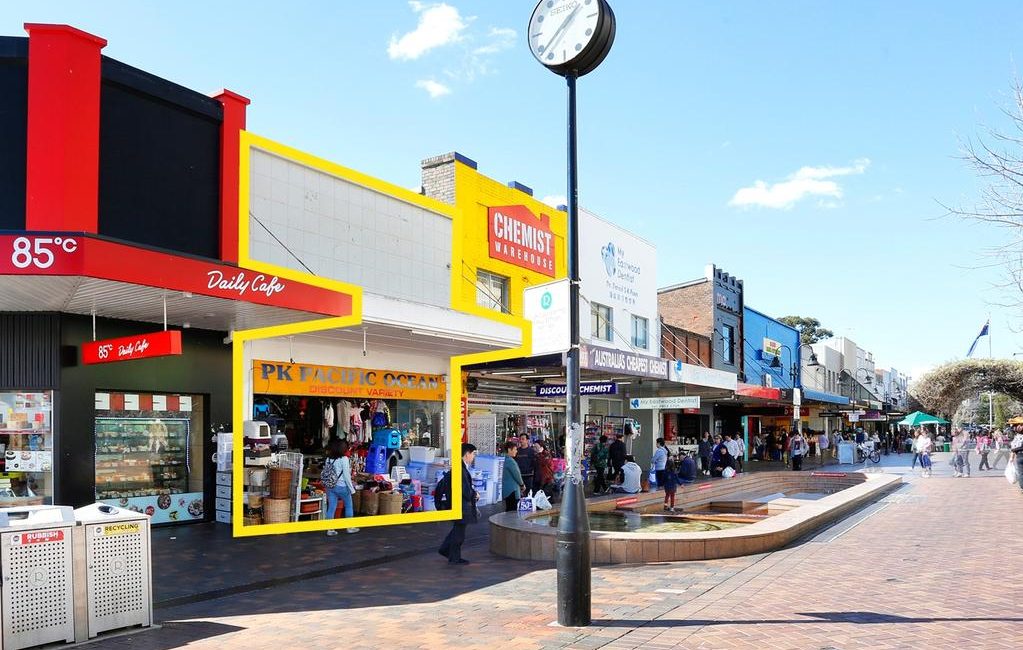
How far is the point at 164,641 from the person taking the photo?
7270 millimetres

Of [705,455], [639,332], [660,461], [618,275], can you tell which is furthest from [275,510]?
[639,332]

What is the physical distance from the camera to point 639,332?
29.5m

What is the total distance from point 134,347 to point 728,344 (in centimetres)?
3158

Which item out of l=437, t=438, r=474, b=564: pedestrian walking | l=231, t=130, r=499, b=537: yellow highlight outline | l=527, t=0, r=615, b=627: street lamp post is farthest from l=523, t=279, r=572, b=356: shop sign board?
l=231, t=130, r=499, b=537: yellow highlight outline

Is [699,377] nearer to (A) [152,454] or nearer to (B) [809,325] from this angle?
(A) [152,454]

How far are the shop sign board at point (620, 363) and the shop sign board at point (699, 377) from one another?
556mm

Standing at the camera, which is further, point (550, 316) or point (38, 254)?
point (38, 254)

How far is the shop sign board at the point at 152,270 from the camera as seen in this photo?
9.20 m

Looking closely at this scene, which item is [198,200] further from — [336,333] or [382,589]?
[382,589]

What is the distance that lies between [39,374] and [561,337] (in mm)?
8175

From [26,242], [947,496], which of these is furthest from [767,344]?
[26,242]

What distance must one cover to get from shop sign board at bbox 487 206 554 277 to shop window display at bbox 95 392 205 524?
916 centimetres

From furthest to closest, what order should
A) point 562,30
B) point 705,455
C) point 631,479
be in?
point 705,455 < point 631,479 < point 562,30

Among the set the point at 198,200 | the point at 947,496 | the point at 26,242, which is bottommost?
the point at 947,496
